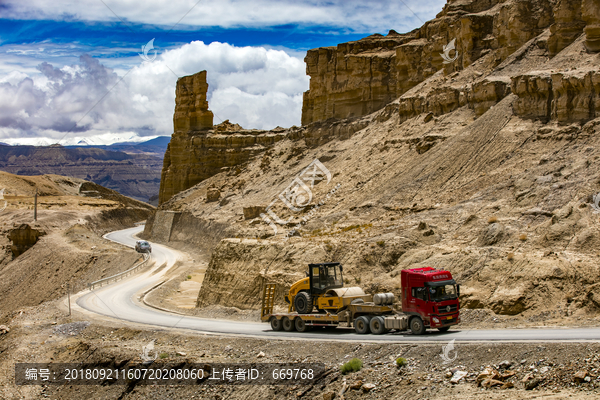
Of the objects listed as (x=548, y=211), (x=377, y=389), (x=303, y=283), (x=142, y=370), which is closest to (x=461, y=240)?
(x=548, y=211)

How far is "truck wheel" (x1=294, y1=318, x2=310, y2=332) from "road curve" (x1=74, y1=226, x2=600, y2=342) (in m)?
0.34

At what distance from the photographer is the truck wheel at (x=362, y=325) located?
17.8 metres

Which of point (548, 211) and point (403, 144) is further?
point (403, 144)

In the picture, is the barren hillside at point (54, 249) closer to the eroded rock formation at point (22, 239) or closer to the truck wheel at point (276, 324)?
the eroded rock formation at point (22, 239)

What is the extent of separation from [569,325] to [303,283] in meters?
A: 8.65

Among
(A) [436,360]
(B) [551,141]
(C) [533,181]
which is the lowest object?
(A) [436,360]

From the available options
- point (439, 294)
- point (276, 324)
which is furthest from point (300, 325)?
point (439, 294)

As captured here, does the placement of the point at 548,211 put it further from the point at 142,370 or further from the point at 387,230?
the point at 142,370

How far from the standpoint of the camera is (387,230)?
27.2 meters

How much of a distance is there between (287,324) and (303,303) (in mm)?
952

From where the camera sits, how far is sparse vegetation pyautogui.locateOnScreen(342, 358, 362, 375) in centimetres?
1465

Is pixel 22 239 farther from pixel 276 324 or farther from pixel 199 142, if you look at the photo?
pixel 276 324

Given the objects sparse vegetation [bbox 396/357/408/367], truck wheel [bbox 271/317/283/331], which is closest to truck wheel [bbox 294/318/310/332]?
truck wheel [bbox 271/317/283/331]

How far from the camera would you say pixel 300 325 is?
65.8 ft
